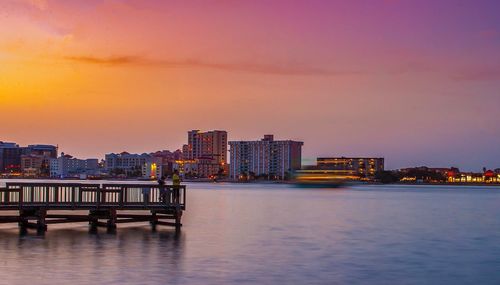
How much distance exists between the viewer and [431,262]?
106 feet

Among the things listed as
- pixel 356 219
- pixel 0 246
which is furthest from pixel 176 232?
pixel 356 219

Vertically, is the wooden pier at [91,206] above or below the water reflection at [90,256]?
above

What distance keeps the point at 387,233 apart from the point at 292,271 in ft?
71.2

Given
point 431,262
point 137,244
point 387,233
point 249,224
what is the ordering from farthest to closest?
point 249,224 → point 387,233 → point 137,244 → point 431,262

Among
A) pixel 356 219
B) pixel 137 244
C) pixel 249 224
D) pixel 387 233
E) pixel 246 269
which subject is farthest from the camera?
pixel 356 219

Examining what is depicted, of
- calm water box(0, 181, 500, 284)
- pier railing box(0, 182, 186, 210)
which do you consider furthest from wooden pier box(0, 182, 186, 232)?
calm water box(0, 181, 500, 284)

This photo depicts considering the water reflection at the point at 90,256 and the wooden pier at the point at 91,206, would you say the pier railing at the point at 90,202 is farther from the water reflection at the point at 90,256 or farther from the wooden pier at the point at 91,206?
the water reflection at the point at 90,256

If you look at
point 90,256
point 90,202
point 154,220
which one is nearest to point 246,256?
point 90,256

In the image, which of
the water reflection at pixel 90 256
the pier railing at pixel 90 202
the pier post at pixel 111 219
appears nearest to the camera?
the water reflection at pixel 90 256

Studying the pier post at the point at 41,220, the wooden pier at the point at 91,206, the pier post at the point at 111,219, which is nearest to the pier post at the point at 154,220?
the wooden pier at the point at 91,206

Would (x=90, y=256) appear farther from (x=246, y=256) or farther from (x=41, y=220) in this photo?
(x=41, y=220)

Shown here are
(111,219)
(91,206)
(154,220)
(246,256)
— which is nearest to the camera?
(246,256)

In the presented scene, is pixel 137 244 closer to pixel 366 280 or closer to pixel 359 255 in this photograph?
pixel 359 255

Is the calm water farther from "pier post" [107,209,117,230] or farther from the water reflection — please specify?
"pier post" [107,209,117,230]
